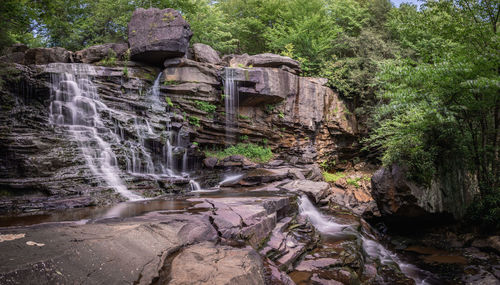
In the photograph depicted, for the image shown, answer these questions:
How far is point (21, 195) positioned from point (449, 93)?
12116 millimetres

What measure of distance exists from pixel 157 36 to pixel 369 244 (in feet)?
42.0

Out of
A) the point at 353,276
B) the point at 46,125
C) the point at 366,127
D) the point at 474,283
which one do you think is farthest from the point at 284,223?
the point at 366,127

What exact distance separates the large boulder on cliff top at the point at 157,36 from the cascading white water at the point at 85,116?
8.49 feet

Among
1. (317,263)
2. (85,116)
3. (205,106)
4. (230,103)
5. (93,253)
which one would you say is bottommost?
(317,263)

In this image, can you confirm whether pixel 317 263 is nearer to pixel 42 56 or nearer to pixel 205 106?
pixel 205 106

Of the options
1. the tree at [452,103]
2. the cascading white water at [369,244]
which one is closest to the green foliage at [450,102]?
the tree at [452,103]

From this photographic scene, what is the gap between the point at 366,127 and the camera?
1719cm

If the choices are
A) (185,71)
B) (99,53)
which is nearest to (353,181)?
(185,71)

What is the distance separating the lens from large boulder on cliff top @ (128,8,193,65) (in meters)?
13.0

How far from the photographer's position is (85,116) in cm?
1025

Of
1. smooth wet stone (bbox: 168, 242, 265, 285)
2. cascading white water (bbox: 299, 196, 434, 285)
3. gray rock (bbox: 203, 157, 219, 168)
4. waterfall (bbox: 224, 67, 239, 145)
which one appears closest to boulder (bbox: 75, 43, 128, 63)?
waterfall (bbox: 224, 67, 239, 145)

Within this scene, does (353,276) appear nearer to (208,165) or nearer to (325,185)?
(325,185)

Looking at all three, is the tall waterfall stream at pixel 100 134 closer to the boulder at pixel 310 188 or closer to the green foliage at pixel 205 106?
the green foliage at pixel 205 106

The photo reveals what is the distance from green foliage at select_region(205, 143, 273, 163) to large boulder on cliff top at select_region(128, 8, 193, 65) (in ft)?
17.8
